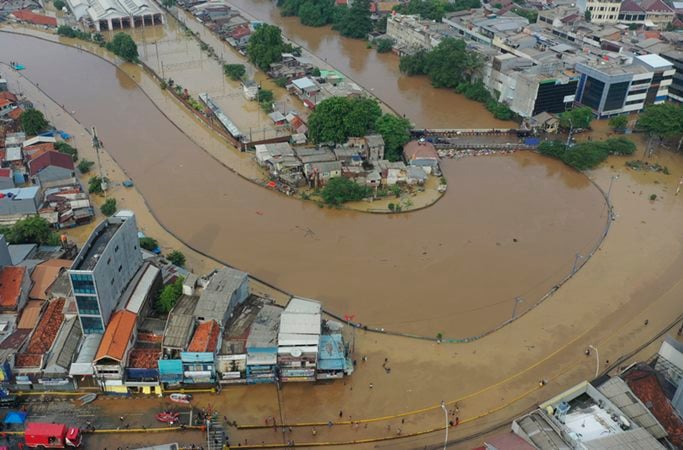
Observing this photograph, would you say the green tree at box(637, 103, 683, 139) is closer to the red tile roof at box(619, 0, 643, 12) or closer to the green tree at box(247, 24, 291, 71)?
the red tile roof at box(619, 0, 643, 12)

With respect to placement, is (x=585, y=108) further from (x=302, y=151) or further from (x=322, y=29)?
(x=322, y=29)

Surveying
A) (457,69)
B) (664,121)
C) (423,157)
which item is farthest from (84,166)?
(664,121)

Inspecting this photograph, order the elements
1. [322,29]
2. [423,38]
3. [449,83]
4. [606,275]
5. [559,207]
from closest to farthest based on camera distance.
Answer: [606,275] → [559,207] → [449,83] → [423,38] → [322,29]

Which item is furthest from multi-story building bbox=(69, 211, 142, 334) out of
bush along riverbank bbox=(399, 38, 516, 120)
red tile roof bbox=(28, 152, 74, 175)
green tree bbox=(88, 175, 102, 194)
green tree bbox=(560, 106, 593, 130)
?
bush along riverbank bbox=(399, 38, 516, 120)

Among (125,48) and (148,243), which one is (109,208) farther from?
(125,48)

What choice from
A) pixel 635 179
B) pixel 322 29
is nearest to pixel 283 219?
pixel 635 179

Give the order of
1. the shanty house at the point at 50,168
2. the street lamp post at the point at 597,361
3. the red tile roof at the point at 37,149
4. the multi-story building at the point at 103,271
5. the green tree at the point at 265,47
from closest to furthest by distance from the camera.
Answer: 1. the multi-story building at the point at 103,271
2. the street lamp post at the point at 597,361
3. the shanty house at the point at 50,168
4. the red tile roof at the point at 37,149
5. the green tree at the point at 265,47

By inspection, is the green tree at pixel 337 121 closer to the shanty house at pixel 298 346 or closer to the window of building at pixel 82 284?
the shanty house at pixel 298 346

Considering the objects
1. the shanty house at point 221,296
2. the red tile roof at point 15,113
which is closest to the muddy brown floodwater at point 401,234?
the shanty house at point 221,296
